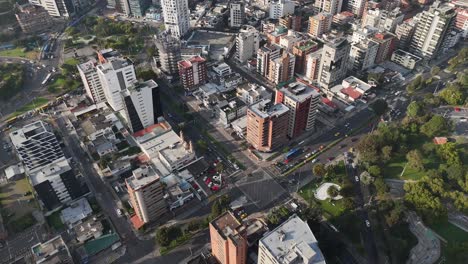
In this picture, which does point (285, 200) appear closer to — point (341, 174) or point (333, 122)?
point (341, 174)

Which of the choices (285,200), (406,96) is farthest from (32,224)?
(406,96)

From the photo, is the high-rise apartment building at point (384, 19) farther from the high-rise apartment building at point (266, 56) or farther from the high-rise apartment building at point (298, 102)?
the high-rise apartment building at point (298, 102)

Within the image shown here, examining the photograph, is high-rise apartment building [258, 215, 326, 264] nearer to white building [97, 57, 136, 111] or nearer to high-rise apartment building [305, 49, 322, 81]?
white building [97, 57, 136, 111]

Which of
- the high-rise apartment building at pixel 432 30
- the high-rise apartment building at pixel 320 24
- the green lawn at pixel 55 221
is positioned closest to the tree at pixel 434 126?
the high-rise apartment building at pixel 432 30

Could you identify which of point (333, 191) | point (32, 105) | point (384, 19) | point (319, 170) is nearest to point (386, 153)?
point (319, 170)

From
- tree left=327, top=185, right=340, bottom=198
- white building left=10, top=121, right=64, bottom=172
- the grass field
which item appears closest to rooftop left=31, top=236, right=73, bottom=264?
white building left=10, top=121, right=64, bottom=172

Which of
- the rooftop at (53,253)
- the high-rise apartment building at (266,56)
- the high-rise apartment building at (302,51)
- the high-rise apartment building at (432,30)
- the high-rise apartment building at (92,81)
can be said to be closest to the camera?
the rooftop at (53,253)
